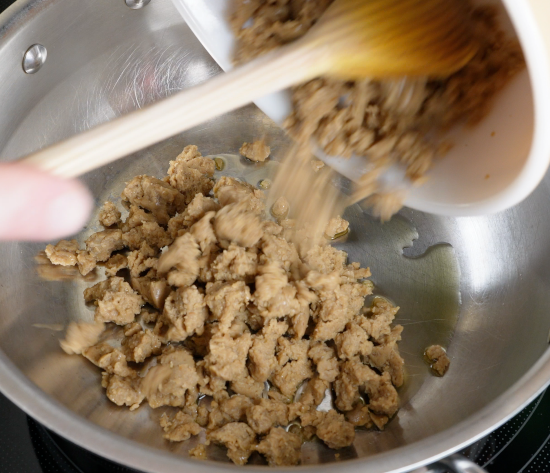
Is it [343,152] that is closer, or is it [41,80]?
[343,152]

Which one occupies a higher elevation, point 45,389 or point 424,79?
point 45,389

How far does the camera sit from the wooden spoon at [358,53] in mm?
1207

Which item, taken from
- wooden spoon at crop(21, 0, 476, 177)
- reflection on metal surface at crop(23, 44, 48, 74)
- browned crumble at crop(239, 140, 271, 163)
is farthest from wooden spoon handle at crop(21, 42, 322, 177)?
reflection on metal surface at crop(23, 44, 48, 74)

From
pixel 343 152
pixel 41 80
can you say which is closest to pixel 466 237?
pixel 343 152

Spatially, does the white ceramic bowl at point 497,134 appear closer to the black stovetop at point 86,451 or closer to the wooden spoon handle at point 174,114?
the wooden spoon handle at point 174,114

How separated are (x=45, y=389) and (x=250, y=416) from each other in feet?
1.52

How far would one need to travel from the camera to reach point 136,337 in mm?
1397

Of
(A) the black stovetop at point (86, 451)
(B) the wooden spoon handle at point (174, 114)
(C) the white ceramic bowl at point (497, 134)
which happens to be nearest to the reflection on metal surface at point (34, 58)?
(C) the white ceramic bowl at point (497, 134)

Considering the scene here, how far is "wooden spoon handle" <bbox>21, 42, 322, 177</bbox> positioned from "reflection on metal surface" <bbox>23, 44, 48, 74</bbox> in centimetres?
66

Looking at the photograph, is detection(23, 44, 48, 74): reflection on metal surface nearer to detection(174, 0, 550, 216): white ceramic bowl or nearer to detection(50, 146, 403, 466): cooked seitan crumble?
detection(174, 0, 550, 216): white ceramic bowl

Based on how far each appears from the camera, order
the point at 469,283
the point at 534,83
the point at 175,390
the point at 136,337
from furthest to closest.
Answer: the point at 469,283 → the point at 136,337 → the point at 175,390 → the point at 534,83

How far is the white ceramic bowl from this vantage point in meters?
1.00

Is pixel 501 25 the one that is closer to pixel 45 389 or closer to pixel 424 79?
pixel 424 79

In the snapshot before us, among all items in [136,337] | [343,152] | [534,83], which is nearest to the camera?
[534,83]
